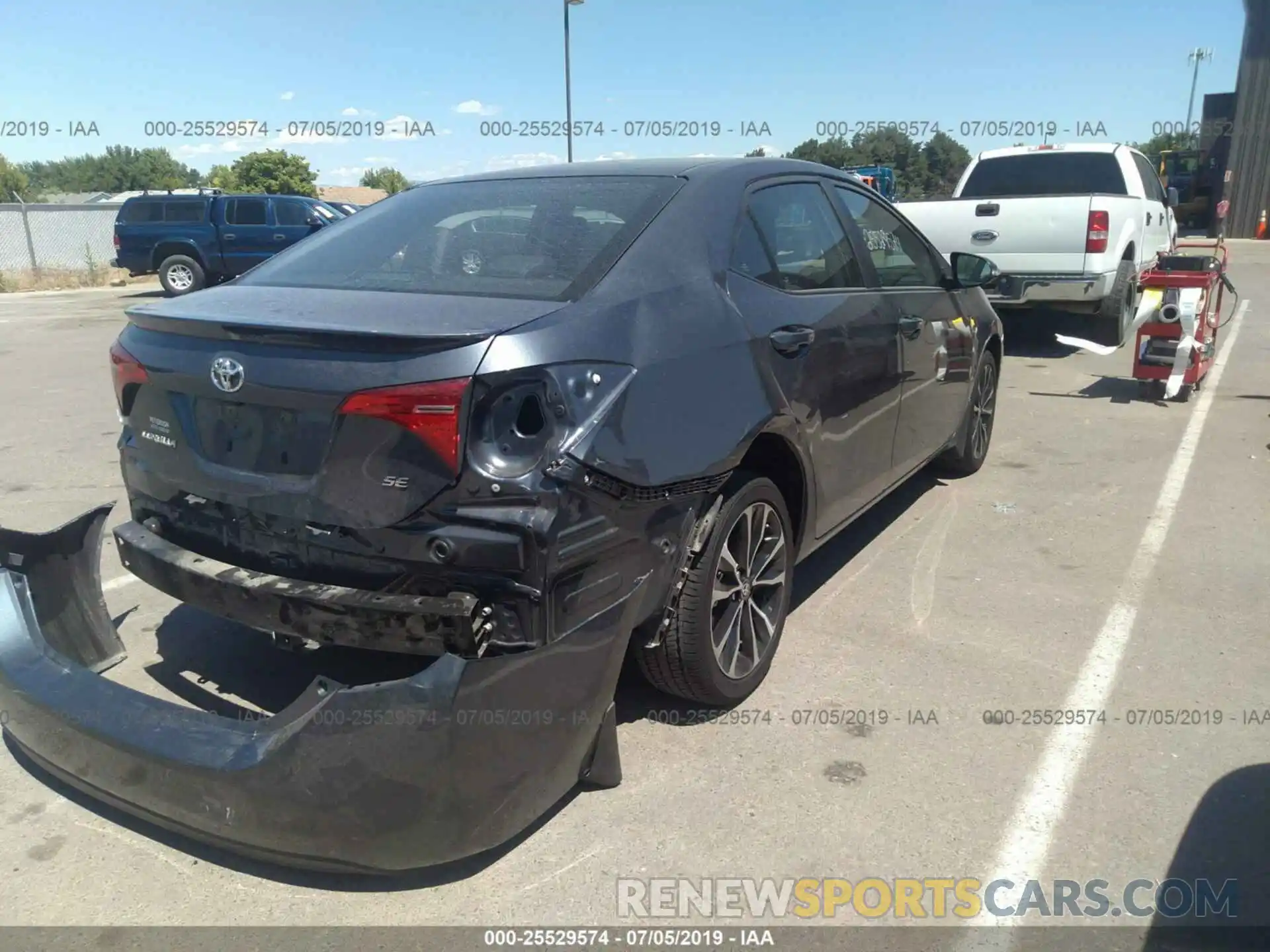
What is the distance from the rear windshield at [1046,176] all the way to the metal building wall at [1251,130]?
28.1 m

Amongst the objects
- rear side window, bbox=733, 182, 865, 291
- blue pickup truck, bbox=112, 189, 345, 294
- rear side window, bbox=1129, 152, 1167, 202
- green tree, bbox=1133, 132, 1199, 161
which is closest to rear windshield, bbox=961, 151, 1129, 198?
rear side window, bbox=1129, 152, 1167, 202

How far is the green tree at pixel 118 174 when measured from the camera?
8800 centimetres

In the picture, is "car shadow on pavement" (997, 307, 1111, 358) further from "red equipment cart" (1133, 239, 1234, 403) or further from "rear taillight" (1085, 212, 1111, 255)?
"red equipment cart" (1133, 239, 1234, 403)

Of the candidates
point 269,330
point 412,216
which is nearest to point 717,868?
point 269,330

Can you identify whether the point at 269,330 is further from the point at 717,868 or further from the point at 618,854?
the point at 717,868

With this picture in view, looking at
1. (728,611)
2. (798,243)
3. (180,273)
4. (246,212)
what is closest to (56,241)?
(180,273)

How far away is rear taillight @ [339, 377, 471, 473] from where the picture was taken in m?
2.33

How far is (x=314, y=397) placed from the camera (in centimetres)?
245

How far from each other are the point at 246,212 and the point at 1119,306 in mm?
15582

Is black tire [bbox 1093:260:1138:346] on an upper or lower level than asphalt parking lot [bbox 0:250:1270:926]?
upper

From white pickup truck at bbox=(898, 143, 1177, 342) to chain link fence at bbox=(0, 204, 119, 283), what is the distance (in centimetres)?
2138

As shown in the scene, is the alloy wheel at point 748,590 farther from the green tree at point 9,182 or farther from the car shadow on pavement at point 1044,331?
the green tree at point 9,182

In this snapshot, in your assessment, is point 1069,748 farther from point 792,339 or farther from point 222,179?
point 222,179

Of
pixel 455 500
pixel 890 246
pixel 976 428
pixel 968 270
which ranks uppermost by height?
pixel 890 246
